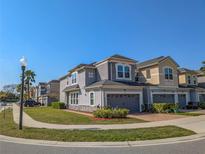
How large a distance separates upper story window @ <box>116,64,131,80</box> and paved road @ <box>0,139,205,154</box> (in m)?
17.0

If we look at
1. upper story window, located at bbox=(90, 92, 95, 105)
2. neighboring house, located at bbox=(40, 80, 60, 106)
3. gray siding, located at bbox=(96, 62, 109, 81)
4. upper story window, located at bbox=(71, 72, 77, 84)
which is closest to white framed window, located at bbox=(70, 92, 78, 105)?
upper story window, located at bbox=(71, 72, 77, 84)

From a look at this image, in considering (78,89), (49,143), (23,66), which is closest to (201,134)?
(49,143)

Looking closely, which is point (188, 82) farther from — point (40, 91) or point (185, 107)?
point (40, 91)

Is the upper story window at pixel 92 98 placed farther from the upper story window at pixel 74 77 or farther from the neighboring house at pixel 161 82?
the neighboring house at pixel 161 82

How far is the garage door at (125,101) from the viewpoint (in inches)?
880

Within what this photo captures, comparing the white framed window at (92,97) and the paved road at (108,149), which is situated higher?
the white framed window at (92,97)

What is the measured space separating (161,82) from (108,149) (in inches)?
809

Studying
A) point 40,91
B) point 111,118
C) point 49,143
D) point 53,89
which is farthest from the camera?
point 40,91

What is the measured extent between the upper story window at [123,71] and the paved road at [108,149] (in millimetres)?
16971

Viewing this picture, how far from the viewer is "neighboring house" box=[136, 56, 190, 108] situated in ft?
84.6

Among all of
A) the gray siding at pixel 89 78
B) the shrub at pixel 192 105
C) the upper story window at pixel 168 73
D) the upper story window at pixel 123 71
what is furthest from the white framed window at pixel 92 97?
the shrub at pixel 192 105

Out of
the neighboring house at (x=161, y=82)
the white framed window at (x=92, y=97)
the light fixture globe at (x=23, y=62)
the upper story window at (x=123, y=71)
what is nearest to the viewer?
the light fixture globe at (x=23, y=62)

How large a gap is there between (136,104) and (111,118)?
7788mm

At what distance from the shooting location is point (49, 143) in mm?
8398
